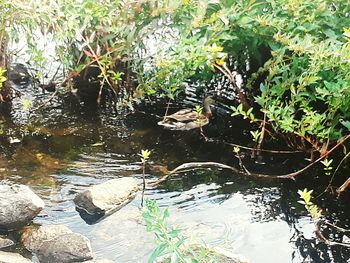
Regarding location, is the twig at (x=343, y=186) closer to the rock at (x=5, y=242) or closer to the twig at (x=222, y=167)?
the twig at (x=222, y=167)

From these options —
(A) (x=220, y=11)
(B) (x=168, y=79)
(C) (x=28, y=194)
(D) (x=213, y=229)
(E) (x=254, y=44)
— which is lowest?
(D) (x=213, y=229)

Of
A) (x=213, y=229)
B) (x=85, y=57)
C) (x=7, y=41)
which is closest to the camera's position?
(x=213, y=229)

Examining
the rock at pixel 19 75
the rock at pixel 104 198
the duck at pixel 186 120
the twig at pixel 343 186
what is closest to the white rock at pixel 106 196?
the rock at pixel 104 198

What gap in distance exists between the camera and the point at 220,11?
3.07 meters

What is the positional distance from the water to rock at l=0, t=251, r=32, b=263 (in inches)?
11.6

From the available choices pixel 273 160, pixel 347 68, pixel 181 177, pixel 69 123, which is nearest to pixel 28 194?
pixel 181 177

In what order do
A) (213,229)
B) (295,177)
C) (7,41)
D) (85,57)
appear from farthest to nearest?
1. (85,57)
2. (7,41)
3. (295,177)
4. (213,229)

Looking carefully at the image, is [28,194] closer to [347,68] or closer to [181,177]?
[181,177]

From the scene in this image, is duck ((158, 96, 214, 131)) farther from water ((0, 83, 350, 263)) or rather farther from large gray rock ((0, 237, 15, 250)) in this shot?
large gray rock ((0, 237, 15, 250))

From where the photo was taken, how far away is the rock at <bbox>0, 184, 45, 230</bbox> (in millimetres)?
2520

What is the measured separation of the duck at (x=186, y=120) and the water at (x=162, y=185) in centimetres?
6

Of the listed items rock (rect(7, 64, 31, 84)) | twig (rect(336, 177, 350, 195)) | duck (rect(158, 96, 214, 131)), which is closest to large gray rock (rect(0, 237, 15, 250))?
duck (rect(158, 96, 214, 131))

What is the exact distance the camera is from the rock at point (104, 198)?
2.64 m

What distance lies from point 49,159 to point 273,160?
1.22 metres
